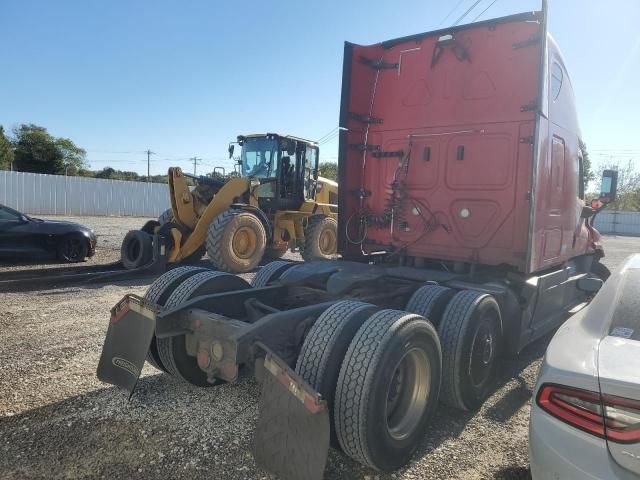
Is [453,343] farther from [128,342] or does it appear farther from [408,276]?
[128,342]

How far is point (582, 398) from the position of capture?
1933 millimetres

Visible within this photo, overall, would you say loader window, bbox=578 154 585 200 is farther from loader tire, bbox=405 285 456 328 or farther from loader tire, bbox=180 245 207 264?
loader tire, bbox=180 245 207 264

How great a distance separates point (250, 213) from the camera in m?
9.62

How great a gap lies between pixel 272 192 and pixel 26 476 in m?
8.64

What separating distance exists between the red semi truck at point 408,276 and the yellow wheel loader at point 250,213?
4032mm

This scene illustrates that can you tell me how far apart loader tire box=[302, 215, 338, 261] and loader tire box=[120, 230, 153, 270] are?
11.6 ft

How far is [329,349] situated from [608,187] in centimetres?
591

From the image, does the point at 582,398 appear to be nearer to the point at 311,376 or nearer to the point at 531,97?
the point at 311,376

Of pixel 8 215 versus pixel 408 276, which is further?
pixel 8 215

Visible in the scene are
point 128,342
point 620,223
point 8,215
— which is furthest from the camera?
point 620,223

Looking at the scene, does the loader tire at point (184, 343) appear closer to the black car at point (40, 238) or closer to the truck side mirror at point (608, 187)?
the truck side mirror at point (608, 187)

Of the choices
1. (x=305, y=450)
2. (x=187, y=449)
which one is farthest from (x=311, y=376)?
(x=187, y=449)

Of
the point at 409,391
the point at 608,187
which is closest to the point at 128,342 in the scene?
the point at 409,391

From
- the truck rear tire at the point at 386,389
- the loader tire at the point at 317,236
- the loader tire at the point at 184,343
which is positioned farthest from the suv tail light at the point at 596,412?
the loader tire at the point at 317,236
